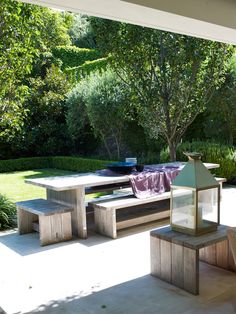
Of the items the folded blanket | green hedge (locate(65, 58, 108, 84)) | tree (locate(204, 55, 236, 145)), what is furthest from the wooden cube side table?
green hedge (locate(65, 58, 108, 84))

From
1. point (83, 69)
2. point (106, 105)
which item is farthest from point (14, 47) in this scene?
point (83, 69)

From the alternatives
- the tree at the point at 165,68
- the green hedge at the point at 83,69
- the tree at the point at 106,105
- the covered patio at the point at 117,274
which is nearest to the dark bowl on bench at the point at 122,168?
the covered patio at the point at 117,274

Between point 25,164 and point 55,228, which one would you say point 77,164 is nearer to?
point 25,164

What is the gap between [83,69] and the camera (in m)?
14.5

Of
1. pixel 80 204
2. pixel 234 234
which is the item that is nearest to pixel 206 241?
pixel 234 234

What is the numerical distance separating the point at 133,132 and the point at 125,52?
4.38m

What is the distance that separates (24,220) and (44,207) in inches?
20.4

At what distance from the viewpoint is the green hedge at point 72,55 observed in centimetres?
1598

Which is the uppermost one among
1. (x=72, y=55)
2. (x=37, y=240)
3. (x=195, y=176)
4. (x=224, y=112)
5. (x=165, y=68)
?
(x=72, y=55)

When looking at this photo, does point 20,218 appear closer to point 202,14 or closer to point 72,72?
point 202,14

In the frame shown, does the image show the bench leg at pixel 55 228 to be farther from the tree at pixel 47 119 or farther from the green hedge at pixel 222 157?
the tree at pixel 47 119

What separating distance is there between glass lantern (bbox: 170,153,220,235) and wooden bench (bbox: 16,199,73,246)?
1.76 meters

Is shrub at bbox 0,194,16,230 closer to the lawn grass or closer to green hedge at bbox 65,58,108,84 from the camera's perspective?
the lawn grass

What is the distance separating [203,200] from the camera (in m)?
3.26
